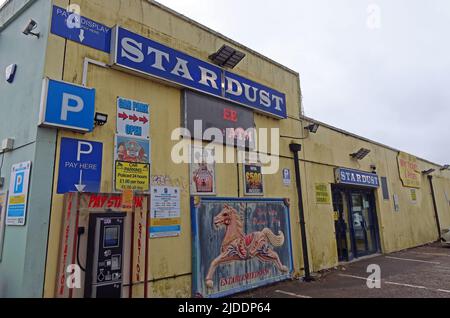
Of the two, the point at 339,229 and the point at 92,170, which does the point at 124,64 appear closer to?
the point at 92,170

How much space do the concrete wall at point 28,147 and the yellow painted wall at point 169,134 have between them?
13 cm

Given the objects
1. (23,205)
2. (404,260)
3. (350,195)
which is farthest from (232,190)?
(404,260)

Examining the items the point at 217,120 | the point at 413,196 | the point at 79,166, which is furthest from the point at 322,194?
Answer: the point at 413,196

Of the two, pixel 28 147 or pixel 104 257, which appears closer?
pixel 104 257

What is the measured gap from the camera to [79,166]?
418 centimetres

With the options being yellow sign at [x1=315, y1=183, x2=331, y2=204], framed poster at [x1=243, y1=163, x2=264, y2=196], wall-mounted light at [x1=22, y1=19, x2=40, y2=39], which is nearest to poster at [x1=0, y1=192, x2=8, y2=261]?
wall-mounted light at [x1=22, y1=19, x2=40, y2=39]

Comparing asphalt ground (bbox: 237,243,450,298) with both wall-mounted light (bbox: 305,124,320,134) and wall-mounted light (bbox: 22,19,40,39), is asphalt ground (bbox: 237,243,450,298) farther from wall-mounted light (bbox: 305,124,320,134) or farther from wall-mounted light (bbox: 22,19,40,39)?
wall-mounted light (bbox: 22,19,40,39)

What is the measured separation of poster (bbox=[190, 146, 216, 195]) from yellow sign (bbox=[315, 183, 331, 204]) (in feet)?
12.4

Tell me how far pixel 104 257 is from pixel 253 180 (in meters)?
3.68

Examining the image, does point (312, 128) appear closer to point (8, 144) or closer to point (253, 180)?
point (253, 180)

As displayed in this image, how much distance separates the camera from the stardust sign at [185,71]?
4883 mm

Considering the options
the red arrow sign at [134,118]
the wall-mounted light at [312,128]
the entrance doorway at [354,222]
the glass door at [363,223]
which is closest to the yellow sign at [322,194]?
the entrance doorway at [354,222]

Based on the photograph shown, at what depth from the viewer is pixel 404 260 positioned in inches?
364

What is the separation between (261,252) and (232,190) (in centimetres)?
149
